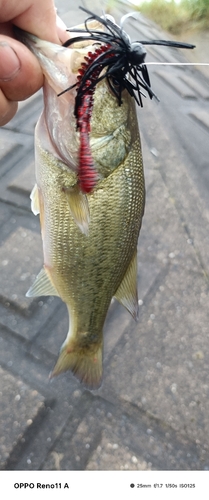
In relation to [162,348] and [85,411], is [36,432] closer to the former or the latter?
[85,411]

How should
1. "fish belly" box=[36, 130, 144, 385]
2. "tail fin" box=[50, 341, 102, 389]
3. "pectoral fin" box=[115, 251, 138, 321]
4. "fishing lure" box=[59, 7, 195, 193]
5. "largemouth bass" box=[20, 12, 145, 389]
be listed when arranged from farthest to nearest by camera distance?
"tail fin" box=[50, 341, 102, 389], "pectoral fin" box=[115, 251, 138, 321], "fish belly" box=[36, 130, 144, 385], "largemouth bass" box=[20, 12, 145, 389], "fishing lure" box=[59, 7, 195, 193]

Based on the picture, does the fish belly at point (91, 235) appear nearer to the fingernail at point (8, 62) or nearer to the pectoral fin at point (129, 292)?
the pectoral fin at point (129, 292)

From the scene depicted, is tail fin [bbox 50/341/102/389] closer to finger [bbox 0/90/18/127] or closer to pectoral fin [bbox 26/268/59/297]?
pectoral fin [bbox 26/268/59/297]

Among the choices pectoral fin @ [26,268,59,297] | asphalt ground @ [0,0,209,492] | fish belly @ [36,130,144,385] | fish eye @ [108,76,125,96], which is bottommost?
asphalt ground @ [0,0,209,492]

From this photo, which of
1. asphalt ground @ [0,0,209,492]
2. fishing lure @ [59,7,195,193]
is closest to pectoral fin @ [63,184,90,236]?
fishing lure @ [59,7,195,193]

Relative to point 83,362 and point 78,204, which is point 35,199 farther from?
point 83,362

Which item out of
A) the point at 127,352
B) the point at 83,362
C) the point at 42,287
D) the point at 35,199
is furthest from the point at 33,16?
the point at 127,352
